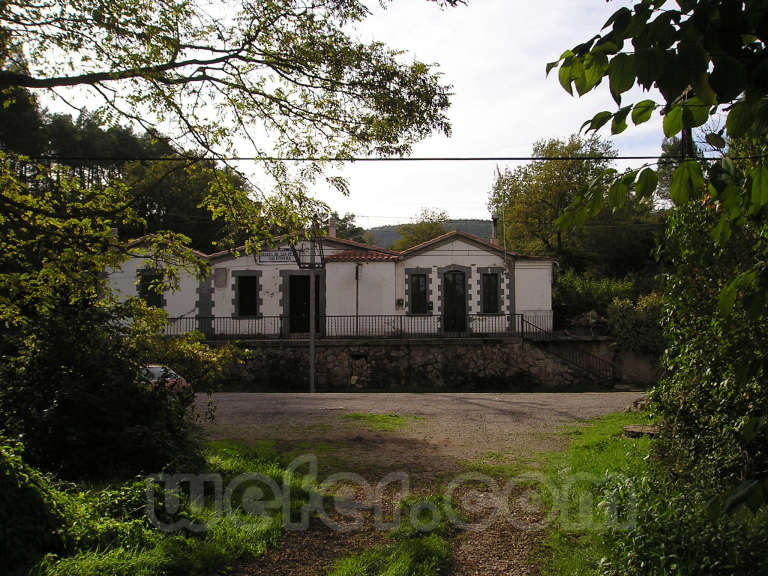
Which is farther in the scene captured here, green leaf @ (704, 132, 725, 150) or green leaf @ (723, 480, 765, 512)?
green leaf @ (704, 132, 725, 150)

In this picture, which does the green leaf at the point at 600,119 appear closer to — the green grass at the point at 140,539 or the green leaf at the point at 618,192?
the green leaf at the point at 618,192

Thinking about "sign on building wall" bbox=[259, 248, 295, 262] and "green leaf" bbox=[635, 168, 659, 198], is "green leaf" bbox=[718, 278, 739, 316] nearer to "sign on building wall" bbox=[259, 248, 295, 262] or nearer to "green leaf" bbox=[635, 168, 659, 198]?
"green leaf" bbox=[635, 168, 659, 198]

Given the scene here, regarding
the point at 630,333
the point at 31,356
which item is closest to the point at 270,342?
the point at 630,333

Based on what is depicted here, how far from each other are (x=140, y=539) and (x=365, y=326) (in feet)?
72.2

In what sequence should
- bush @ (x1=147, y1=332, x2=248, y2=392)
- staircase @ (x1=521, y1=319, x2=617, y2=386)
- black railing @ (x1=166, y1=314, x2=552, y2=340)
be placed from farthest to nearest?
black railing @ (x1=166, y1=314, x2=552, y2=340)
staircase @ (x1=521, y1=319, x2=617, y2=386)
bush @ (x1=147, y1=332, x2=248, y2=392)

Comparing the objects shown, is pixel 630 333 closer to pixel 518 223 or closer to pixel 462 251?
pixel 462 251

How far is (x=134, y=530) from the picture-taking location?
4.68 metres

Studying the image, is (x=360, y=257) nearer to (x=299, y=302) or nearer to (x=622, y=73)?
(x=299, y=302)

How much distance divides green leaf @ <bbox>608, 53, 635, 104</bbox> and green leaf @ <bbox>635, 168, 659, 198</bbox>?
376mm

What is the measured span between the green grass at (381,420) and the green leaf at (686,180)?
8314 mm

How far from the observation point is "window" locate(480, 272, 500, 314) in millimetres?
27141

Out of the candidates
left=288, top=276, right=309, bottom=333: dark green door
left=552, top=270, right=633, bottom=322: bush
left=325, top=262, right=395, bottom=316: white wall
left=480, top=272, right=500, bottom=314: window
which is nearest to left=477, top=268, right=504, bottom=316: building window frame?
left=480, top=272, right=500, bottom=314: window

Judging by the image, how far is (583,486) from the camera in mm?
6367

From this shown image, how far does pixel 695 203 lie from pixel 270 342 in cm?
2042
